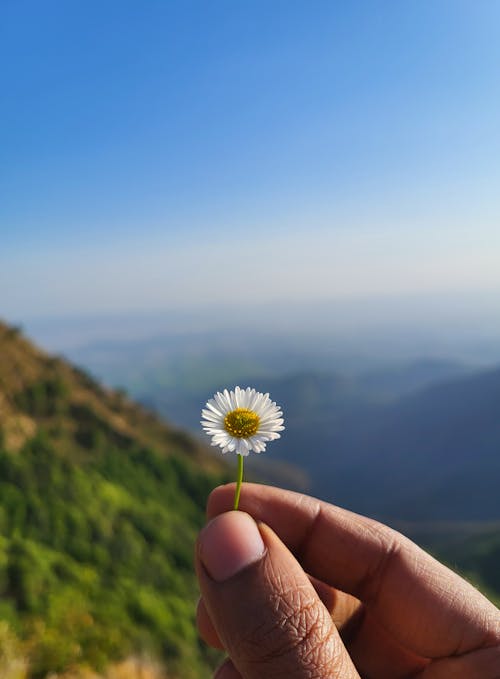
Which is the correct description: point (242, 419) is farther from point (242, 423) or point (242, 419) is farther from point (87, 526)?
point (87, 526)

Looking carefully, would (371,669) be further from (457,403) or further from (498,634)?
(457,403)

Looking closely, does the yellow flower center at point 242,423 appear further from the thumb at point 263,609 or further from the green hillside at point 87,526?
the green hillside at point 87,526

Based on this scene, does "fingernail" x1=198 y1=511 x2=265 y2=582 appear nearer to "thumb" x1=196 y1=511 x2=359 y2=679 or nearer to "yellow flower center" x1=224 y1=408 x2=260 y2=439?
"thumb" x1=196 y1=511 x2=359 y2=679

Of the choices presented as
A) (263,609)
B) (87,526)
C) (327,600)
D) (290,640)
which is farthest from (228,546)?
(87,526)

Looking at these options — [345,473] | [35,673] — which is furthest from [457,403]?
[35,673]

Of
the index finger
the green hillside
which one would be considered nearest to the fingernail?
the index finger
